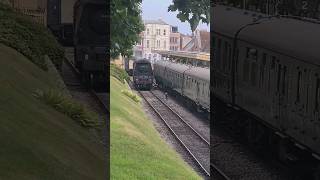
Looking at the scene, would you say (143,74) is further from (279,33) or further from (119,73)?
(279,33)

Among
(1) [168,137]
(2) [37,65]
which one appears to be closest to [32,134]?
(2) [37,65]

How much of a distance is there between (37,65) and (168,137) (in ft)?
4.92

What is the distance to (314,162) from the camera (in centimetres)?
422

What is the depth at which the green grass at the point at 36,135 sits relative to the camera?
3.48 meters

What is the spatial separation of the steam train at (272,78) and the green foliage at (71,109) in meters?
1.18

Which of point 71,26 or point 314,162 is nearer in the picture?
point 314,162

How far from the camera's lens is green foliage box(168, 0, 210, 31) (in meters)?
3.38

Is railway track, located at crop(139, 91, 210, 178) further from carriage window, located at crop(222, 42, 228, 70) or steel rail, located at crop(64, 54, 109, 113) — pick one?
carriage window, located at crop(222, 42, 228, 70)

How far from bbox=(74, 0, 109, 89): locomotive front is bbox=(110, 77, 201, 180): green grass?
1.31 feet

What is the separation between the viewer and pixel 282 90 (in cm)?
410

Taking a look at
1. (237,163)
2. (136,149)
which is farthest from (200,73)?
(237,163)

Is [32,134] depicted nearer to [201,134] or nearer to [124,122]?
[124,122]

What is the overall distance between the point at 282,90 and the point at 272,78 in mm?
191

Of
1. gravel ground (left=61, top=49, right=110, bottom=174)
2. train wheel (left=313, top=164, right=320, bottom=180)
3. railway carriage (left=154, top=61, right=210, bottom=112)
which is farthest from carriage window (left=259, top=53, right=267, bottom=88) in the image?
gravel ground (left=61, top=49, right=110, bottom=174)
